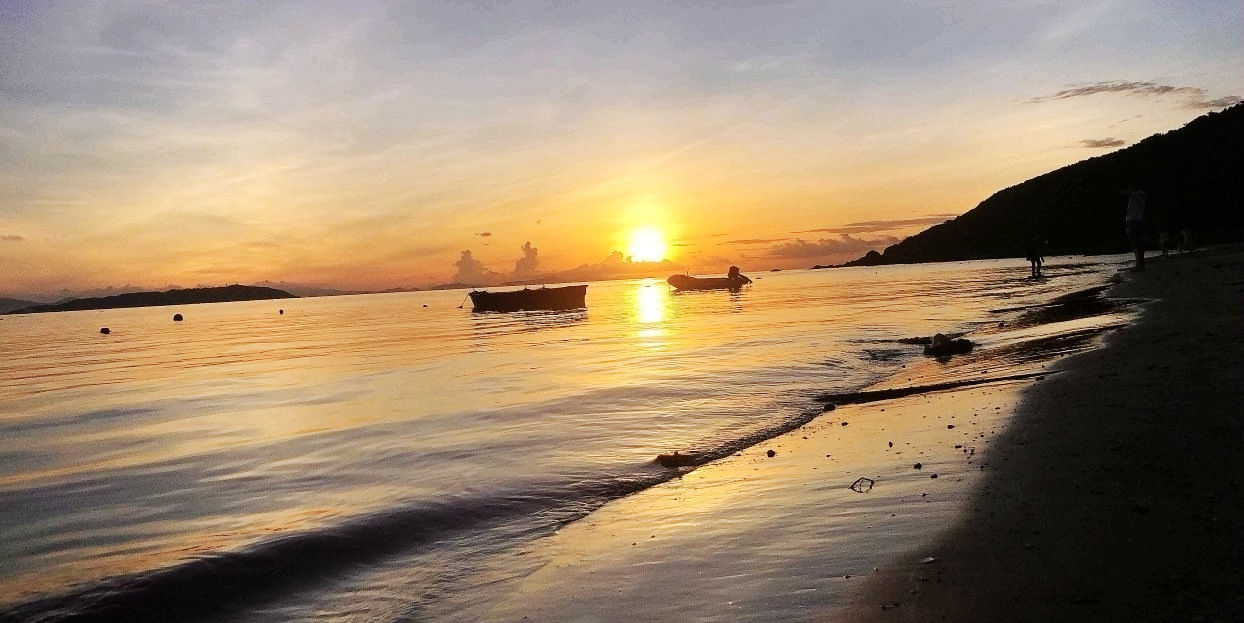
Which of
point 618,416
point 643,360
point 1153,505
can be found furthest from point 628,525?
point 643,360

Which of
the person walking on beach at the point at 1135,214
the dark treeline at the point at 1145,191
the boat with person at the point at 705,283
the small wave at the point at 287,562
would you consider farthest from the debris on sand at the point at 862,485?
the boat with person at the point at 705,283

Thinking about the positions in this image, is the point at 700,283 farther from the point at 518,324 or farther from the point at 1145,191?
the point at 518,324

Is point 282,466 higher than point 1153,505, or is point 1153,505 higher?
point 1153,505

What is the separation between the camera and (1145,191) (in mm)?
76375

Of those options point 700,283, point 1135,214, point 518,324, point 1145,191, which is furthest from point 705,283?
point 1135,214

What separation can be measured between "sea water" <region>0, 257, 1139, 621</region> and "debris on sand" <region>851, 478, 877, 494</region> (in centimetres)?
293

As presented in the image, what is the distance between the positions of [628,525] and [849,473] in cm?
279

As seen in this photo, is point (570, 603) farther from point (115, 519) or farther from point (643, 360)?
point (643, 360)

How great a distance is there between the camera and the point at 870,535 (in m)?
6.05

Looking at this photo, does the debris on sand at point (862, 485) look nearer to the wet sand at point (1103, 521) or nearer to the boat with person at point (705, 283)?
the wet sand at point (1103, 521)

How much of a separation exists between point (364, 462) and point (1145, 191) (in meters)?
90.7

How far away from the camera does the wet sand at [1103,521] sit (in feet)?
13.3

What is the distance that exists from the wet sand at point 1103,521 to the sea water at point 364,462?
12.2ft

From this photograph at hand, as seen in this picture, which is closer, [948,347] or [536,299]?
[948,347]
